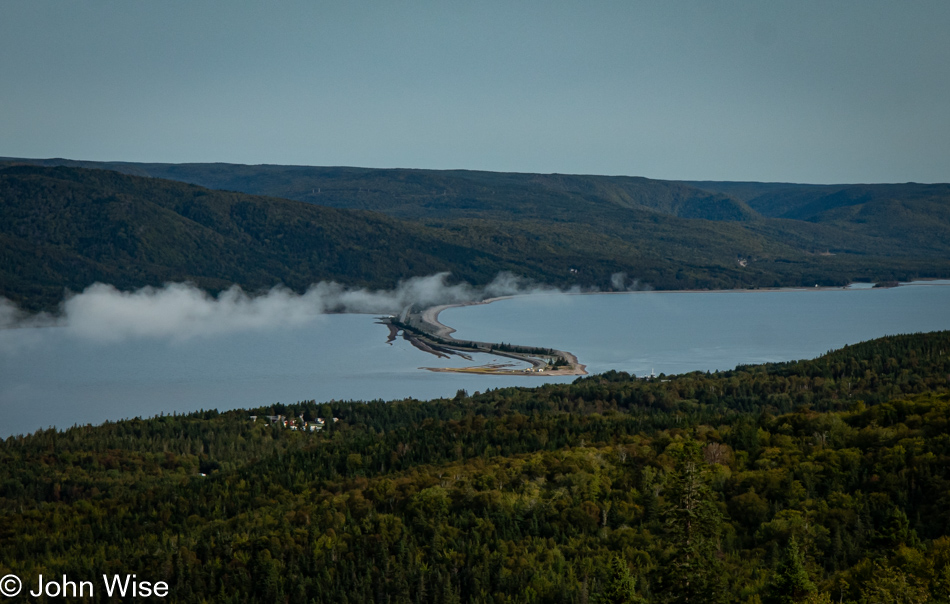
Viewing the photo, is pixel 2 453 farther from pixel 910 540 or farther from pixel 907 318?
pixel 907 318

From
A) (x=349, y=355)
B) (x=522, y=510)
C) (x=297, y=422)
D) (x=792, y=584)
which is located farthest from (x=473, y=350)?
(x=792, y=584)

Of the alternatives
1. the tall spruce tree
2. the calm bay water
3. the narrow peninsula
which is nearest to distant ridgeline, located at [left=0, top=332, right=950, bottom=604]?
the tall spruce tree

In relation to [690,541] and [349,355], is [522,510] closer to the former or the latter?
[690,541]

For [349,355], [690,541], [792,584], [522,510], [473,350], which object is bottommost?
[522,510]

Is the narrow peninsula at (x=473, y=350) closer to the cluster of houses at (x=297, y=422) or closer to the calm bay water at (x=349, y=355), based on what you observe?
the calm bay water at (x=349, y=355)

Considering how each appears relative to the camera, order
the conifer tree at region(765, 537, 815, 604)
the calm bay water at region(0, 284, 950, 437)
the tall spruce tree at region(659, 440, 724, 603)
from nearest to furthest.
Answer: the tall spruce tree at region(659, 440, 724, 603) → the conifer tree at region(765, 537, 815, 604) → the calm bay water at region(0, 284, 950, 437)

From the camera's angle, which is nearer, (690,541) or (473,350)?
(690,541)

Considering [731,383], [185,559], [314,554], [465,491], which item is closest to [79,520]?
[185,559]

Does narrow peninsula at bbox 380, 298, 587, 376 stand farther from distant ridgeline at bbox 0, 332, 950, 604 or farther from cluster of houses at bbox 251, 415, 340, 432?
distant ridgeline at bbox 0, 332, 950, 604

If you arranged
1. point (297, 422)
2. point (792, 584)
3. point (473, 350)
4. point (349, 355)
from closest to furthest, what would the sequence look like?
point (792, 584)
point (297, 422)
point (473, 350)
point (349, 355)
